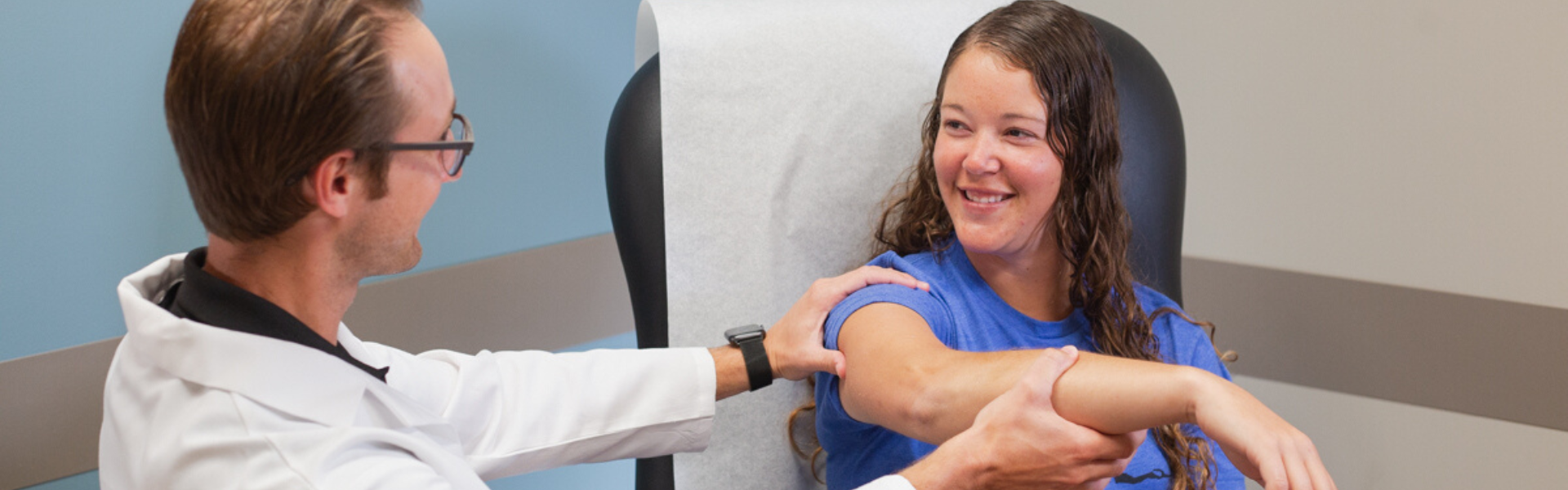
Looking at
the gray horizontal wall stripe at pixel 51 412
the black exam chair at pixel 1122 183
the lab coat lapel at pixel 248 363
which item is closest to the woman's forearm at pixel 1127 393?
the black exam chair at pixel 1122 183

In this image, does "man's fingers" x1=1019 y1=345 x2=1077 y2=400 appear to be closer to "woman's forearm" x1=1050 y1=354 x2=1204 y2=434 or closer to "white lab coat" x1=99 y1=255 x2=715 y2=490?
"woman's forearm" x1=1050 y1=354 x2=1204 y2=434

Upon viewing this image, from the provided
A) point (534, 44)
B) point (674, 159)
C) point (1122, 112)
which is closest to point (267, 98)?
point (674, 159)

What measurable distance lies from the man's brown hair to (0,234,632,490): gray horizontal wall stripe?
0.69 m

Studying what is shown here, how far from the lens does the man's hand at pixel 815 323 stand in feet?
4.29

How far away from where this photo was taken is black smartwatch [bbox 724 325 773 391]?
1379 mm

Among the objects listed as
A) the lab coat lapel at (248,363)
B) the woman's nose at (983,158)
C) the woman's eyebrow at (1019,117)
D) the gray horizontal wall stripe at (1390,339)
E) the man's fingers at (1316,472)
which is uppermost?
the woman's eyebrow at (1019,117)

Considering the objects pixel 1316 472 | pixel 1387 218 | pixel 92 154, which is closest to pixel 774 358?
pixel 1316 472

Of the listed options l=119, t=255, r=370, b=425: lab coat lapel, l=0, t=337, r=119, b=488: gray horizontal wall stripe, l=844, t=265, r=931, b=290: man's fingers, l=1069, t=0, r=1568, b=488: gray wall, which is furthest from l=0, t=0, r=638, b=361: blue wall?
l=1069, t=0, r=1568, b=488: gray wall

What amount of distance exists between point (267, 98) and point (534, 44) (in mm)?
977

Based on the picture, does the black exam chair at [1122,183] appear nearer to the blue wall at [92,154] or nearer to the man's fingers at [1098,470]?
the blue wall at [92,154]

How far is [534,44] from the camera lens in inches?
71.9

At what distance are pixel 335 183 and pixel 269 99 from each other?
100 millimetres

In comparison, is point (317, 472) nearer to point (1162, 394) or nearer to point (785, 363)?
point (785, 363)

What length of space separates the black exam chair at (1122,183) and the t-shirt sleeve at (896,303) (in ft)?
0.90
